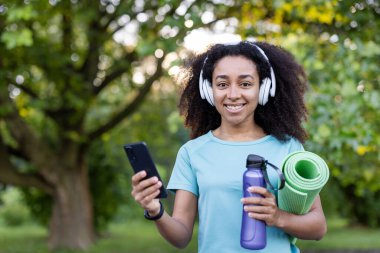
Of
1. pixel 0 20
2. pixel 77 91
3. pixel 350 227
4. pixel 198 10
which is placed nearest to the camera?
pixel 198 10

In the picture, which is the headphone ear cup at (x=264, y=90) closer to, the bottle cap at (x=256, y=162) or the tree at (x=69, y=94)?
the bottle cap at (x=256, y=162)

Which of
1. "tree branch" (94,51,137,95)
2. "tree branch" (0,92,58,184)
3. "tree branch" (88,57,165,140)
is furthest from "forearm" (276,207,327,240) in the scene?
"tree branch" (94,51,137,95)

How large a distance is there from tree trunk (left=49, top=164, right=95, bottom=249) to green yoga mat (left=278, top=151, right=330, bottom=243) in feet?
32.9

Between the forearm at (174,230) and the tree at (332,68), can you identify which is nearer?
the forearm at (174,230)

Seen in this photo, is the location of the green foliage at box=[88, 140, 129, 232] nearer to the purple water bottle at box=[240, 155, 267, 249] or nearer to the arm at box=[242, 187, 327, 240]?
the arm at box=[242, 187, 327, 240]

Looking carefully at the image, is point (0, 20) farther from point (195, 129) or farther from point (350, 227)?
point (350, 227)

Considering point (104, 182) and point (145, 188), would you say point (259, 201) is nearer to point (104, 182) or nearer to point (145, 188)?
point (145, 188)

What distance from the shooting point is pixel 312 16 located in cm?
638

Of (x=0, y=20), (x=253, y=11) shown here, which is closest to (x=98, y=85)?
(x=0, y=20)

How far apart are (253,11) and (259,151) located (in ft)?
16.9

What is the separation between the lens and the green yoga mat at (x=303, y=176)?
204 centimetres

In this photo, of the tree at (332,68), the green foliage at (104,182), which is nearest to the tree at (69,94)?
the green foliage at (104,182)

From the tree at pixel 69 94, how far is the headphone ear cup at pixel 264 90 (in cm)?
627

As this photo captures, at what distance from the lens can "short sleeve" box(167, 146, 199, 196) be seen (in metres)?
2.35
